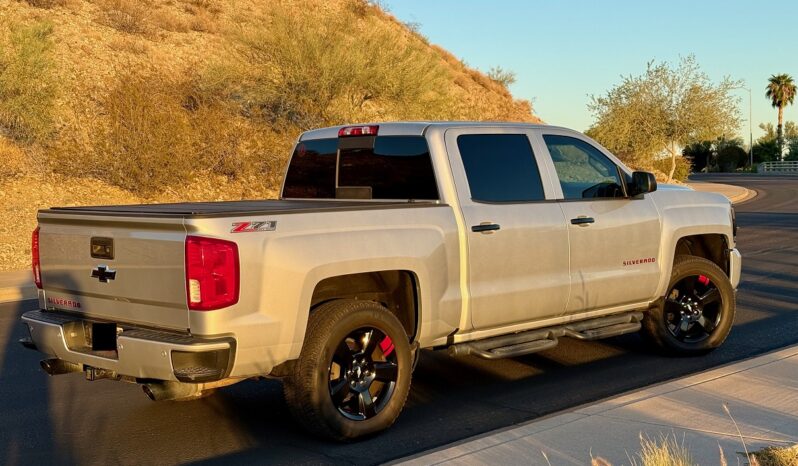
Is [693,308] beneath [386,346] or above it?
beneath

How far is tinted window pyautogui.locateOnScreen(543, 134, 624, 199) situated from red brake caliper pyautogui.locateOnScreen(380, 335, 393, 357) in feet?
7.35

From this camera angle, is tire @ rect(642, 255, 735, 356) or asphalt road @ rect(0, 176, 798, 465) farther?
tire @ rect(642, 255, 735, 356)

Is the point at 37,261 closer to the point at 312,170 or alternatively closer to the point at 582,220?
the point at 312,170

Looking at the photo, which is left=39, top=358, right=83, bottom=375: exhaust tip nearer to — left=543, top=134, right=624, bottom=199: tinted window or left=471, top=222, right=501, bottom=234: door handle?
left=471, top=222, right=501, bottom=234: door handle

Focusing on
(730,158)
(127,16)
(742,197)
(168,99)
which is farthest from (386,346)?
(730,158)

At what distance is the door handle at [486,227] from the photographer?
21.3 ft

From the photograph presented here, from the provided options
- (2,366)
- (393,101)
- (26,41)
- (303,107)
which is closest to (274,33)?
(303,107)

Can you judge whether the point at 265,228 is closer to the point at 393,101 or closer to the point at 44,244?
the point at 44,244

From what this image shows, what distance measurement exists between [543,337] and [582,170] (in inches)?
65.2

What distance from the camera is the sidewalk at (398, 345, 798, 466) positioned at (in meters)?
5.01

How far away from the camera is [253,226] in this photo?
5293 millimetres

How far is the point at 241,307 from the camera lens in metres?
A: 5.27

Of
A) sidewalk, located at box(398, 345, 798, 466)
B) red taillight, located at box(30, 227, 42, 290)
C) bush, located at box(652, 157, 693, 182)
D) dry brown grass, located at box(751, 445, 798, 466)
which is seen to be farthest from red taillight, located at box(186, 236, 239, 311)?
bush, located at box(652, 157, 693, 182)

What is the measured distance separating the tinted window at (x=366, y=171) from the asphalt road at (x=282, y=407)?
1.65 metres
